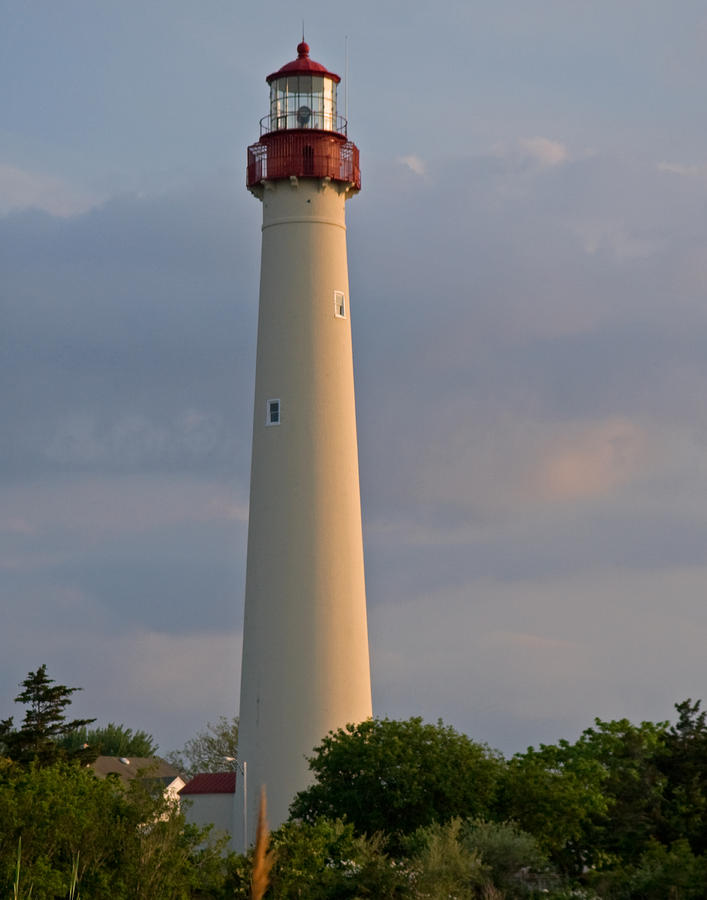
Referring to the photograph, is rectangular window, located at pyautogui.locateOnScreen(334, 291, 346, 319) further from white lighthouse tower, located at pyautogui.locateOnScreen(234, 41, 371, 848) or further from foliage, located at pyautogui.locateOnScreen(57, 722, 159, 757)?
foliage, located at pyautogui.locateOnScreen(57, 722, 159, 757)

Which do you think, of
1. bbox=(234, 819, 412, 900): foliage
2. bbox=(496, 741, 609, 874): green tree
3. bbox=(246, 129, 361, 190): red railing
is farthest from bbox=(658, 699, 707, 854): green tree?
bbox=(246, 129, 361, 190): red railing

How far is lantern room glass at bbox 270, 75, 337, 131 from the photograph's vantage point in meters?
44.8

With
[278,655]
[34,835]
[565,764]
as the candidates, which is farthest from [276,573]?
[34,835]

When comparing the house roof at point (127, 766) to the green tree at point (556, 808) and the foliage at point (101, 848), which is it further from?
the foliage at point (101, 848)


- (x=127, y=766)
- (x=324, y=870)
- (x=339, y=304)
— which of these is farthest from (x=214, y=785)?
(x=127, y=766)

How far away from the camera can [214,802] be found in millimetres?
43250

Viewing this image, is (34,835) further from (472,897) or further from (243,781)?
(243,781)

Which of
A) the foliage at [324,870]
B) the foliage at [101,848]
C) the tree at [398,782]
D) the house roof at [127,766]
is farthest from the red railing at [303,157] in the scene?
the house roof at [127,766]

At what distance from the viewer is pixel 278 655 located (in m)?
41.3

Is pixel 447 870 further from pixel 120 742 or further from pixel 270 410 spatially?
pixel 120 742

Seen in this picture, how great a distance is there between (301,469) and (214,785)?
10598mm

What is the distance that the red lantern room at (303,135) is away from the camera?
144 ft

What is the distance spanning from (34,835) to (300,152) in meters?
23.6

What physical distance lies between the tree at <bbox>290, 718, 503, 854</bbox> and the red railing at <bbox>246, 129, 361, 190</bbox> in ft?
58.4
